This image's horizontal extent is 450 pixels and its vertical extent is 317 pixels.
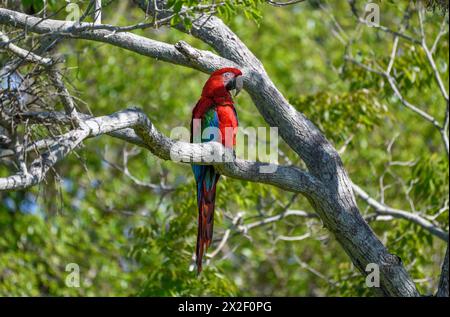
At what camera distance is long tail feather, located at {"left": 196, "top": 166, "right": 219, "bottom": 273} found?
203 inches

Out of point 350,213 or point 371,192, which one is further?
point 371,192

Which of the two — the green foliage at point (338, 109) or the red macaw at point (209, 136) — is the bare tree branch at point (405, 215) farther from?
the red macaw at point (209, 136)

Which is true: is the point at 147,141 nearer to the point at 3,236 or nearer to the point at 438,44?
the point at 438,44

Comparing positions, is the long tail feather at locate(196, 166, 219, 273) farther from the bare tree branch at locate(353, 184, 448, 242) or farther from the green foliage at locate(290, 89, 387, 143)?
the green foliage at locate(290, 89, 387, 143)

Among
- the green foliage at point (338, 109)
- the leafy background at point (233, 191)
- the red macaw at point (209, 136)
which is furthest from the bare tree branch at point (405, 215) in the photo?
the red macaw at point (209, 136)

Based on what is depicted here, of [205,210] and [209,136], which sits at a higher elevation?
[209,136]

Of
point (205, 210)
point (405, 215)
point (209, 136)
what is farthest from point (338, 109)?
point (205, 210)

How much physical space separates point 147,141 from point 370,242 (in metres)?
1.38

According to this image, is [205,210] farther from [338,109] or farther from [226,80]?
[338,109]

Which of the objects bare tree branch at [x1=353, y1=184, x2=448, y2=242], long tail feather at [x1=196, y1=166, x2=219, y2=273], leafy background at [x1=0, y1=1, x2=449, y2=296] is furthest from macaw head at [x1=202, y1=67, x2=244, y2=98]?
bare tree branch at [x1=353, y1=184, x2=448, y2=242]

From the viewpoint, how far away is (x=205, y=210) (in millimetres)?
5211

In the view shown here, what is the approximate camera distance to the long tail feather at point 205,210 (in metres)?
5.15

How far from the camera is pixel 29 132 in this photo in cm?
384
